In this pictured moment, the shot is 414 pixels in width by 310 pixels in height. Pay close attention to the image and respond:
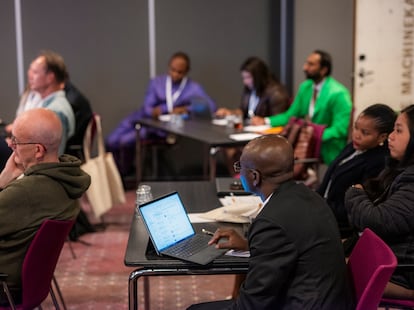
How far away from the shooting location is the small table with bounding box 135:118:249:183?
5008 millimetres

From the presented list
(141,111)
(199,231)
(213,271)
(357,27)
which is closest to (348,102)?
(357,27)

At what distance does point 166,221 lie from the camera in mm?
2561

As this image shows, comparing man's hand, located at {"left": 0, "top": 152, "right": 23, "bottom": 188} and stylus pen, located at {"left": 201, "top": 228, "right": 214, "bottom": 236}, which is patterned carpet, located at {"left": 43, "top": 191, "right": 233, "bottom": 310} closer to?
man's hand, located at {"left": 0, "top": 152, "right": 23, "bottom": 188}

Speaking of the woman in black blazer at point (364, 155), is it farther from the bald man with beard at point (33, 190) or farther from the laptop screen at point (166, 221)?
the bald man with beard at point (33, 190)

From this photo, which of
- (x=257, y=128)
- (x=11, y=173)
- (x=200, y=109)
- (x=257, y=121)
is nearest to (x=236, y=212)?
(x=11, y=173)

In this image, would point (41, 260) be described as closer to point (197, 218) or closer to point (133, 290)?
point (133, 290)

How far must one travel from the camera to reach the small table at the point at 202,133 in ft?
16.4

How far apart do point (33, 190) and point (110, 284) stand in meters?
1.58

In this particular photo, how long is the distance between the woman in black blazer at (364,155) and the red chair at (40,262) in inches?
52.6

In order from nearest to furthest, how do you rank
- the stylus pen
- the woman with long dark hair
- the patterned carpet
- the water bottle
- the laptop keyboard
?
the laptop keyboard
the woman with long dark hair
the stylus pen
the water bottle
the patterned carpet

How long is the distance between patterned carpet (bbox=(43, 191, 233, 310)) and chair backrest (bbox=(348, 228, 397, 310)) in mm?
1579

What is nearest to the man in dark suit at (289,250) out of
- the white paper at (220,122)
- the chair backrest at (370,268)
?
the chair backrest at (370,268)

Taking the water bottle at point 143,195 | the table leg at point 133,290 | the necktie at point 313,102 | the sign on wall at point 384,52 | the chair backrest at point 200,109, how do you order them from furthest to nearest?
1. the chair backrest at point 200,109
2. the sign on wall at point 384,52
3. the necktie at point 313,102
4. the water bottle at point 143,195
5. the table leg at point 133,290

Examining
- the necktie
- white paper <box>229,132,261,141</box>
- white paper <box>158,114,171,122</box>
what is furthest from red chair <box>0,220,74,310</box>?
white paper <box>158,114,171,122</box>
